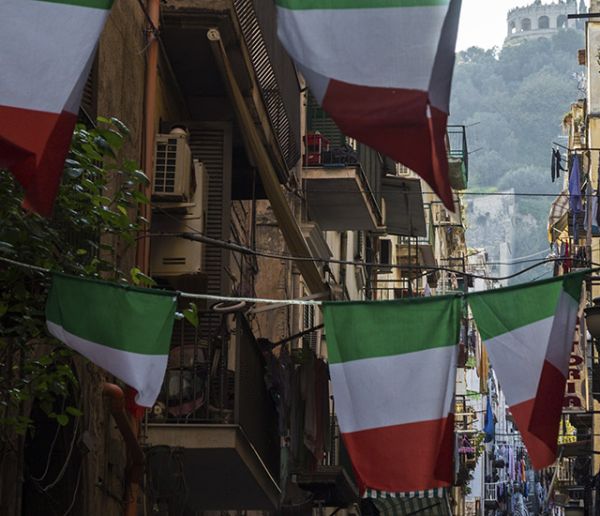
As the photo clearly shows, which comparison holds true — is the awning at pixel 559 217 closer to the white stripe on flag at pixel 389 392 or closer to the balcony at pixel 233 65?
the balcony at pixel 233 65

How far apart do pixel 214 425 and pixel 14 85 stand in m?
7.11

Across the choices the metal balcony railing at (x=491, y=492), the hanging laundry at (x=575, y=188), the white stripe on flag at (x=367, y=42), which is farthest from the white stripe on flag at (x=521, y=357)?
the metal balcony railing at (x=491, y=492)

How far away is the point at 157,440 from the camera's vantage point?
14094 mm

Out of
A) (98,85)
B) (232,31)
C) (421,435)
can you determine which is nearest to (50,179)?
(421,435)

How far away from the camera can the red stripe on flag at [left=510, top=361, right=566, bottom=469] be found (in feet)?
31.2

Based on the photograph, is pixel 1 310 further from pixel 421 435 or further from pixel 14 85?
pixel 421 435

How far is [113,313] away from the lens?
8.91 m

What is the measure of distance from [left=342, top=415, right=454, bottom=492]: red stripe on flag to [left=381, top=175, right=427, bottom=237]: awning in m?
22.2

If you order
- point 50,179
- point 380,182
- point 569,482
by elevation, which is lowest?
point 569,482

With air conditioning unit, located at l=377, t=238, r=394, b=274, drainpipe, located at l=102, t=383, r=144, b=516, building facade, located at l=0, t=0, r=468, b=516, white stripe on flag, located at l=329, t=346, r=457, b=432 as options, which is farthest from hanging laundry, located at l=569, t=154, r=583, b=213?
white stripe on flag, located at l=329, t=346, r=457, b=432

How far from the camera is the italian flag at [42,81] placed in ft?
24.3

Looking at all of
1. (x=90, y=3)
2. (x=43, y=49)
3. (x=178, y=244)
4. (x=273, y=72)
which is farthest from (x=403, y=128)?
(x=273, y=72)

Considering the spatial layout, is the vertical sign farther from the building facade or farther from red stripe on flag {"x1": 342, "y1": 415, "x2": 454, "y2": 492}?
red stripe on flag {"x1": 342, "y1": 415, "x2": 454, "y2": 492}

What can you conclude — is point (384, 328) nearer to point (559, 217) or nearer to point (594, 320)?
point (594, 320)
